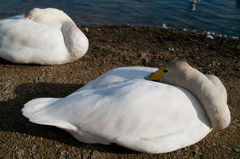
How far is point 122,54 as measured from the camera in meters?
5.18

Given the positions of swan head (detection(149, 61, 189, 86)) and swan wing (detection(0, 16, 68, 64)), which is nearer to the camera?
swan head (detection(149, 61, 189, 86))

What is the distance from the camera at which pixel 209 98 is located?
2721 mm

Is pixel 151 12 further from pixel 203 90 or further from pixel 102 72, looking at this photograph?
pixel 203 90

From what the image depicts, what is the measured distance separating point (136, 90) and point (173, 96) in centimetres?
41

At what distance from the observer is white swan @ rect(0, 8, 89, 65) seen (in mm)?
4316

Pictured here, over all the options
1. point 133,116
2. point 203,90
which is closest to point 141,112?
point 133,116

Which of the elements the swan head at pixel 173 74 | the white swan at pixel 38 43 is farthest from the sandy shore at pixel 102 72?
the swan head at pixel 173 74

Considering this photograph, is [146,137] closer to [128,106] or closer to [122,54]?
[128,106]

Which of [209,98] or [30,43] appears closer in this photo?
[209,98]

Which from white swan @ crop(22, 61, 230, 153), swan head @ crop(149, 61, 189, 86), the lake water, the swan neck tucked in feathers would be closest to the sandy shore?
white swan @ crop(22, 61, 230, 153)

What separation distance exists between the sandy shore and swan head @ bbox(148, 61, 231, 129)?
1.56 feet

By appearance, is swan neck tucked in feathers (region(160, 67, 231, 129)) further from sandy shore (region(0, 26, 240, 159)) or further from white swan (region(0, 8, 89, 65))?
white swan (region(0, 8, 89, 65))

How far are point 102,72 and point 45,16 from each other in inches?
66.1

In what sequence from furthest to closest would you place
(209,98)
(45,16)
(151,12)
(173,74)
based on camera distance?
1. (151,12)
2. (45,16)
3. (173,74)
4. (209,98)
